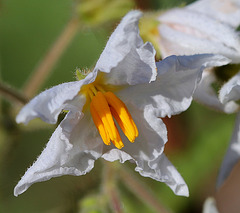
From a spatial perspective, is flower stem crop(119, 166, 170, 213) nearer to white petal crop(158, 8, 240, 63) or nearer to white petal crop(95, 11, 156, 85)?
white petal crop(158, 8, 240, 63)

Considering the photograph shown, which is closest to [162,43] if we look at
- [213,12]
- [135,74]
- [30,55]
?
[213,12]

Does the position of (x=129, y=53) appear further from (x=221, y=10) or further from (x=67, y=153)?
(x=221, y=10)

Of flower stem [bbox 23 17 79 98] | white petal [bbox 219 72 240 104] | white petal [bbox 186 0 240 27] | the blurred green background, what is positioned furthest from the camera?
the blurred green background

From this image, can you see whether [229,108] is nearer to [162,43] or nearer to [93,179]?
[162,43]

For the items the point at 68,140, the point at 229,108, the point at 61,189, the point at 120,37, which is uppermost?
the point at 120,37

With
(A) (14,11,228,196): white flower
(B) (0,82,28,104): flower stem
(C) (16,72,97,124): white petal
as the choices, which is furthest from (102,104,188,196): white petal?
(B) (0,82,28,104): flower stem
